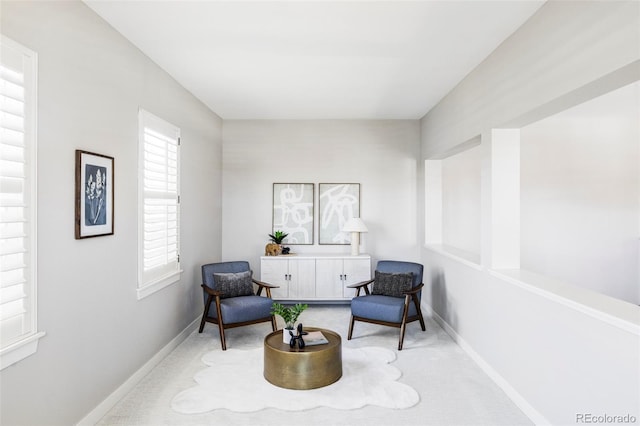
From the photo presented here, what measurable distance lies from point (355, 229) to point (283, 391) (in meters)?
2.87

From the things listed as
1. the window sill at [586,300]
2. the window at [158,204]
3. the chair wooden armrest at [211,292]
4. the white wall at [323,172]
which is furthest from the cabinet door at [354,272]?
the window sill at [586,300]

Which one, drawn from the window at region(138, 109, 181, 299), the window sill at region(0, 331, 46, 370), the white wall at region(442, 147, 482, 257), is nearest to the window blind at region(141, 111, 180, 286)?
the window at region(138, 109, 181, 299)

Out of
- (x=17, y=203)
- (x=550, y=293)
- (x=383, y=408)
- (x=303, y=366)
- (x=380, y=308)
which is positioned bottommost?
(x=383, y=408)

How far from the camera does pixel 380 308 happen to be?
4141 mm

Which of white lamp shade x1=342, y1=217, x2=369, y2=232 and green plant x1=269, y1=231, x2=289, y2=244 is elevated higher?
white lamp shade x1=342, y1=217, x2=369, y2=232

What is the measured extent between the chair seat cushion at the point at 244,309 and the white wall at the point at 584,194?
11.7 feet

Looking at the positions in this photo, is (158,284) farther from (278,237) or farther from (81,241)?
(278,237)

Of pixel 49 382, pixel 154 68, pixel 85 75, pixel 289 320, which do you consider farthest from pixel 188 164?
pixel 49 382

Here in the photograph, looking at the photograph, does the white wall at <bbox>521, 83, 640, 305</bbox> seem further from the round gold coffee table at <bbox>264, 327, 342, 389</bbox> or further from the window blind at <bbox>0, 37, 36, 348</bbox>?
the window blind at <bbox>0, 37, 36, 348</bbox>

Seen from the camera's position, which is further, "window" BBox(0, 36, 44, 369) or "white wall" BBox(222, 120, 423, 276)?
"white wall" BBox(222, 120, 423, 276)

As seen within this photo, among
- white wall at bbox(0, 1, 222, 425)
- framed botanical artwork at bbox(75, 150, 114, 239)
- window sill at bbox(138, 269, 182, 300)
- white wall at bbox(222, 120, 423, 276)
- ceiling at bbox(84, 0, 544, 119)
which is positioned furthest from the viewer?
white wall at bbox(222, 120, 423, 276)

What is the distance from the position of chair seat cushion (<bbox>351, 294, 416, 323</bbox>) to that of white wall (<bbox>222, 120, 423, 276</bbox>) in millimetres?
1664

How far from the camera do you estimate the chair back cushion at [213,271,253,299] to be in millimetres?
4375

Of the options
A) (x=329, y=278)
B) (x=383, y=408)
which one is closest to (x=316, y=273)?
(x=329, y=278)
